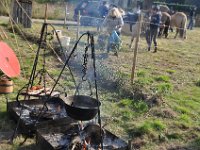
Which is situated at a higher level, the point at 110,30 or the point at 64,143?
the point at 110,30

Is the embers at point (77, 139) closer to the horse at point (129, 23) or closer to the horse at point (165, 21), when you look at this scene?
the horse at point (129, 23)

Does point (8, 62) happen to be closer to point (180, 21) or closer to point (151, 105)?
point (151, 105)

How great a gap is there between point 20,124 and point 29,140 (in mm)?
408

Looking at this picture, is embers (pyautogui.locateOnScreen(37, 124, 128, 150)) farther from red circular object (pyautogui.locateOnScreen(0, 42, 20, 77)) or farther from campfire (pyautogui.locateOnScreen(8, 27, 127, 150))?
red circular object (pyautogui.locateOnScreen(0, 42, 20, 77))

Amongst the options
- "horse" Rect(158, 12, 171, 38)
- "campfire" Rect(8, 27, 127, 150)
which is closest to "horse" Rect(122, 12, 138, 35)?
"horse" Rect(158, 12, 171, 38)

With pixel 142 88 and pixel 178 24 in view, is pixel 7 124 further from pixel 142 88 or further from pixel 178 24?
pixel 178 24

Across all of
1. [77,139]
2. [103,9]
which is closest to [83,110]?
[77,139]

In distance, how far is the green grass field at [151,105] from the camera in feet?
20.9

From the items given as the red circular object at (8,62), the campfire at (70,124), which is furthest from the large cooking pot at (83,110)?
the red circular object at (8,62)

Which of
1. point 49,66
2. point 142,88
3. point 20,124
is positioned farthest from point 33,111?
point 49,66

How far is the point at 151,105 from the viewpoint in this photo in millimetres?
7793

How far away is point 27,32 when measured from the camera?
1460 cm

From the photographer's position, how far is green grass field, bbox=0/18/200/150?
251 inches

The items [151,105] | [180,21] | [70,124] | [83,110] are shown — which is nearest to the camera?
[83,110]
